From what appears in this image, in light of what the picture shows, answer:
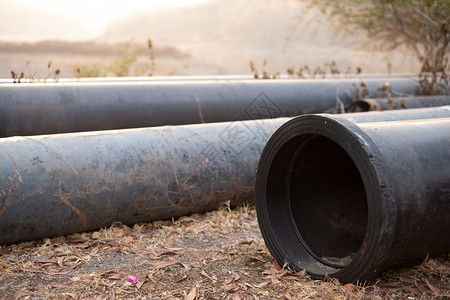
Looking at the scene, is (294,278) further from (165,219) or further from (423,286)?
(165,219)

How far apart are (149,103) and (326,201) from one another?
245cm

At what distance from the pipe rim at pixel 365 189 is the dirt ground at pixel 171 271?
0.35 feet

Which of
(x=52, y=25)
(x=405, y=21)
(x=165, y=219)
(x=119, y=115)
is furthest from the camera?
(x=52, y=25)

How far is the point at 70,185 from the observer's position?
3.20 m

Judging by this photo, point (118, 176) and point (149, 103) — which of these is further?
point (149, 103)

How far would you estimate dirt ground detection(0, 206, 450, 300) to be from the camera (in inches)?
99.5

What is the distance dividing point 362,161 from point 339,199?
3.71 ft

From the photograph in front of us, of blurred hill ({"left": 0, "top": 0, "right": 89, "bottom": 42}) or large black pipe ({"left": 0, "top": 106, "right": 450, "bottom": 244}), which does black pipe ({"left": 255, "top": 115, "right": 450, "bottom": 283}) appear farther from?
blurred hill ({"left": 0, "top": 0, "right": 89, "bottom": 42})

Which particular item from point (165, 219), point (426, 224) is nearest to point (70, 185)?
point (165, 219)

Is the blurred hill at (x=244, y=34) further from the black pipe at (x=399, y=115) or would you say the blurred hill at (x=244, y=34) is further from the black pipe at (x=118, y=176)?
the black pipe at (x=118, y=176)

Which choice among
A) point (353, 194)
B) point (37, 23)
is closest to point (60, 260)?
point (353, 194)

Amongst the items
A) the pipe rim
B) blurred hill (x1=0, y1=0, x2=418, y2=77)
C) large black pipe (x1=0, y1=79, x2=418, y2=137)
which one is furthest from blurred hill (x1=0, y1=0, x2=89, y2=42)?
the pipe rim

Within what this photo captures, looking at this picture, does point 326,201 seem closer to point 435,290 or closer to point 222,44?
point 435,290

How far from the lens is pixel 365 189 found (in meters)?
2.40
